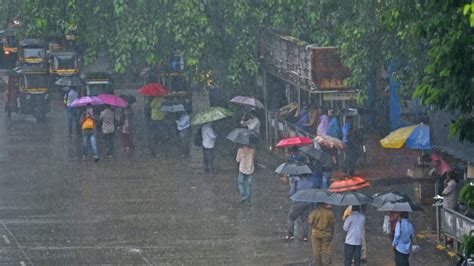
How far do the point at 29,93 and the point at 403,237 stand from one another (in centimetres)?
2294

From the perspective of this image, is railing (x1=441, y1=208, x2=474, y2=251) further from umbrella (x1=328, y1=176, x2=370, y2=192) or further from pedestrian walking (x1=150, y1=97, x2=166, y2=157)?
pedestrian walking (x1=150, y1=97, x2=166, y2=157)

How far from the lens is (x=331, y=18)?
2733cm

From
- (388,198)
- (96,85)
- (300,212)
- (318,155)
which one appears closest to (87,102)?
(96,85)

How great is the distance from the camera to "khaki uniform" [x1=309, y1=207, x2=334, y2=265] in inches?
699

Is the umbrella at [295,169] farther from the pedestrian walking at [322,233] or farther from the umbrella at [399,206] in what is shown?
the umbrella at [399,206]

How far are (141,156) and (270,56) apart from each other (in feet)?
15.4

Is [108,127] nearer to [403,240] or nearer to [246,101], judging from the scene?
[246,101]

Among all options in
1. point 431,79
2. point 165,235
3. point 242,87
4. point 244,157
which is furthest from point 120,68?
point 431,79

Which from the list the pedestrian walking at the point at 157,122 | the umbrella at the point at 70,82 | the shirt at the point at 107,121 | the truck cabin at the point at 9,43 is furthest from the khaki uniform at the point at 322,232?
the truck cabin at the point at 9,43

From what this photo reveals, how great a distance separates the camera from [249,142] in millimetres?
23344

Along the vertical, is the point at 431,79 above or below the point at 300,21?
below

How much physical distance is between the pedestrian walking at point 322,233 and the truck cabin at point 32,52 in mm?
26906

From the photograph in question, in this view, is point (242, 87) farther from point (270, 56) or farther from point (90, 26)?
point (90, 26)

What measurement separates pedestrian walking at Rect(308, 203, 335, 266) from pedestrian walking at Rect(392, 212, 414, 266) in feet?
3.79
